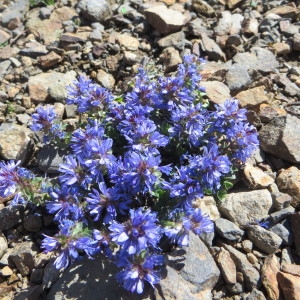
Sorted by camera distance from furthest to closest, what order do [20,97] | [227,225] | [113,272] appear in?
1. [20,97]
2. [227,225]
3. [113,272]

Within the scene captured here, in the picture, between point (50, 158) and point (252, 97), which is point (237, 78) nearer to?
point (252, 97)

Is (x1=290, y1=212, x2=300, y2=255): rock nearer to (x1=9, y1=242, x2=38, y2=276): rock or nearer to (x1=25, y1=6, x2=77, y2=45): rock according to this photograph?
(x1=9, y1=242, x2=38, y2=276): rock

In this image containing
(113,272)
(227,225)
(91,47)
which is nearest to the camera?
(113,272)

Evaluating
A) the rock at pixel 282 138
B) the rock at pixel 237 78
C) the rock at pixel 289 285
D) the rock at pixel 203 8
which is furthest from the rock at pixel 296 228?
the rock at pixel 203 8

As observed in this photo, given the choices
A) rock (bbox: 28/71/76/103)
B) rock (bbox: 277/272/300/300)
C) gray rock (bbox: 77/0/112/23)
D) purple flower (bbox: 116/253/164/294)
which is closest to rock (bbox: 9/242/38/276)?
purple flower (bbox: 116/253/164/294)

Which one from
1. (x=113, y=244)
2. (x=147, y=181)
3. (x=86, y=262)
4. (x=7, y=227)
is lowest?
(x=7, y=227)

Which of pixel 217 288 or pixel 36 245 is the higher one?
pixel 217 288

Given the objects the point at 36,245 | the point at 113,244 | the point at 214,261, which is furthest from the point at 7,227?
the point at 214,261

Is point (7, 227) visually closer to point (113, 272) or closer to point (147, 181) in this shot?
point (113, 272)

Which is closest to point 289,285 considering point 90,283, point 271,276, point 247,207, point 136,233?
point 271,276
